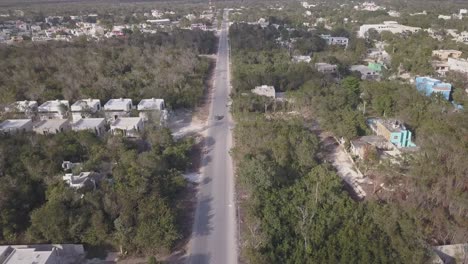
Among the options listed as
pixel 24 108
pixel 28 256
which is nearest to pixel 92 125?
pixel 24 108

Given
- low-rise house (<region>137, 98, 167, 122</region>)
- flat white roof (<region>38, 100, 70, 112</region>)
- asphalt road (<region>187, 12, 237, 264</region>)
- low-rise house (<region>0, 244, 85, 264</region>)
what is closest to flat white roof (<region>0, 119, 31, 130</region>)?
flat white roof (<region>38, 100, 70, 112</region>)

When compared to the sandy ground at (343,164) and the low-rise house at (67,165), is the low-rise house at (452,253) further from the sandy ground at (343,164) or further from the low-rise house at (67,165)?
the low-rise house at (67,165)

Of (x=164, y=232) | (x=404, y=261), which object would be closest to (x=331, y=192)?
(x=404, y=261)

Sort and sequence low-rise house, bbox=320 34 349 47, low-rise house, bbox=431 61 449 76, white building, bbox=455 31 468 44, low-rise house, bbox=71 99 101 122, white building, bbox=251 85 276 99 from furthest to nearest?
low-rise house, bbox=320 34 349 47
white building, bbox=455 31 468 44
low-rise house, bbox=431 61 449 76
white building, bbox=251 85 276 99
low-rise house, bbox=71 99 101 122

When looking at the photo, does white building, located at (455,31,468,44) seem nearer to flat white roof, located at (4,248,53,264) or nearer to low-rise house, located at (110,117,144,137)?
low-rise house, located at (110,117,144,137)

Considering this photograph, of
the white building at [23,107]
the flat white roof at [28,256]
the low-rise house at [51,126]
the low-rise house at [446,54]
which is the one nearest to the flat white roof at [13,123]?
the low-rise house at [51,126]

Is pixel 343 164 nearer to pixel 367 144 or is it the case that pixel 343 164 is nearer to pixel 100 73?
pixel 367 144
